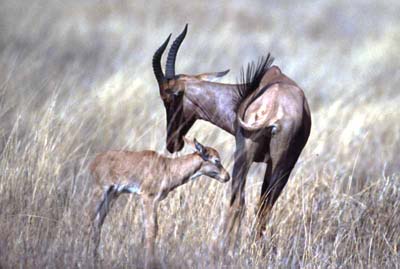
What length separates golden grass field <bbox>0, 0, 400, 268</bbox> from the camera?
8297mm

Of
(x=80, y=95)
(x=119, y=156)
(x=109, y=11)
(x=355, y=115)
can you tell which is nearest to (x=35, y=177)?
(x=119, y=156)

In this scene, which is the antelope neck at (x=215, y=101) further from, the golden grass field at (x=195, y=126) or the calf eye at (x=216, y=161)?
the golden grass field at (x=195, y=126)

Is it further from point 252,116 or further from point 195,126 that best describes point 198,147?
point 195,126

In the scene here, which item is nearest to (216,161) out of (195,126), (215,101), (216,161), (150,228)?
(216,161)

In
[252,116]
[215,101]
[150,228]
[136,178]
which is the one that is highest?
[215,101]

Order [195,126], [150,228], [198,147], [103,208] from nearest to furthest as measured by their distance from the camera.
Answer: [150,228] < [103,208] < [198,147] < [195,126]

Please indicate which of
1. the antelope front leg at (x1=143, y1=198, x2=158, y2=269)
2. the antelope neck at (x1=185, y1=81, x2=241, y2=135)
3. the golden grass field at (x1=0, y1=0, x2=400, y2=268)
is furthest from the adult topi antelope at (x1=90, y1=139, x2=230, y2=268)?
the antelope neck at (x1=185, y1=81, x2=241, y2=135)

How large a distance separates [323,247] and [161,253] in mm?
1907

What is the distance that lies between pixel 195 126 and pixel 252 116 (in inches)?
186

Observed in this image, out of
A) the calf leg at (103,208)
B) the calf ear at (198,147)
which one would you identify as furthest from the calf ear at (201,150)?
the calf leg at (103,208)

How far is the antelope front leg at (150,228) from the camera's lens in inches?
297

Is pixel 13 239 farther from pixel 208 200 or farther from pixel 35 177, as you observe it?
pixel 208 200

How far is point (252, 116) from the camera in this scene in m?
8.62

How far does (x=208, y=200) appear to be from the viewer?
31.0 feet
